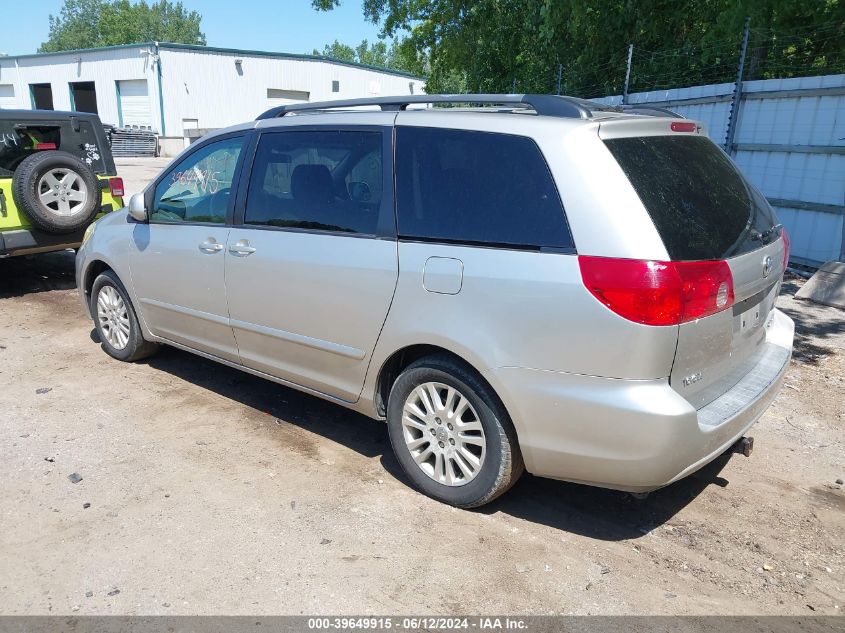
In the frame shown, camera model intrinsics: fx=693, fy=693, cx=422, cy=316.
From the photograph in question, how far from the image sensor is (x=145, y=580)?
2.92 metres

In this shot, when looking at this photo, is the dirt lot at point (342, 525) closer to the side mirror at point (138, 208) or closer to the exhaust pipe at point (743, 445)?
the exhaust pipe at point (743, 445)

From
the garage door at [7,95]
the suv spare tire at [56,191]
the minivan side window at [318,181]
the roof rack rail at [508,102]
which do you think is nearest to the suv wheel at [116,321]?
the minivan side window at [318,181]

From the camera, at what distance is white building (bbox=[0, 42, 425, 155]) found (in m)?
30.8

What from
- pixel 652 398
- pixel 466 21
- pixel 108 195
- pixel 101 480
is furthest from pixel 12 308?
pixel 466 21

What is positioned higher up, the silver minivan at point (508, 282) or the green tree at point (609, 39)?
the green tree at point (609, 39)

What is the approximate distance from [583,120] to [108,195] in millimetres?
6540

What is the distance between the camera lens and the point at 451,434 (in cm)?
337

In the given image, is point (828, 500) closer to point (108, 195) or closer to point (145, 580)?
point (145, 580)

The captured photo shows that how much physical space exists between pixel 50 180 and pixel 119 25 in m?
92.5

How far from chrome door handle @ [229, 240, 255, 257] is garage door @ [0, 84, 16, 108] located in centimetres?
4107

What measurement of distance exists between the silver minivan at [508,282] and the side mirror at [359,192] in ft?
0.03

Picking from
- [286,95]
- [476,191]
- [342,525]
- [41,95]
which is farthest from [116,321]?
[41,95]

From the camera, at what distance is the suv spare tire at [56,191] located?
684 cm

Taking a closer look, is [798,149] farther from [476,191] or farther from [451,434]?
[451,434]
